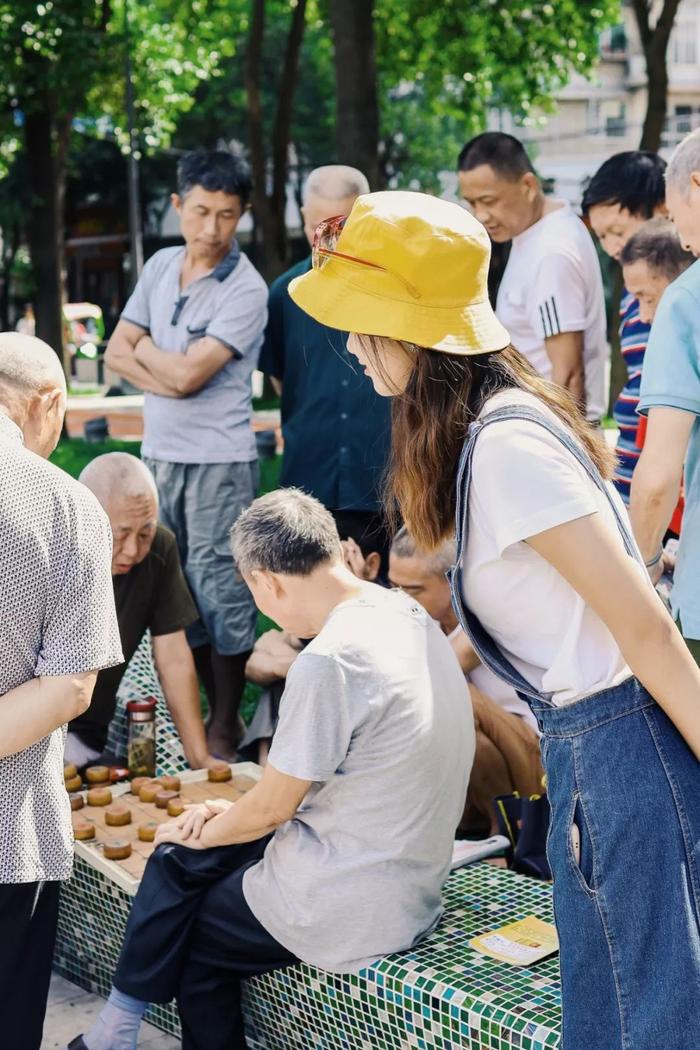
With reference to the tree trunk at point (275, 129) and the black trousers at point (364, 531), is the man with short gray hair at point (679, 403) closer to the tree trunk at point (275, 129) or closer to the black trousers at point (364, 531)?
the black trousers at point (364, 531)

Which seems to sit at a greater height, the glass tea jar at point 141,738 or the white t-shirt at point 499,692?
the white t-shirt at point 499,692

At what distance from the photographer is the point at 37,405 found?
2.72 m

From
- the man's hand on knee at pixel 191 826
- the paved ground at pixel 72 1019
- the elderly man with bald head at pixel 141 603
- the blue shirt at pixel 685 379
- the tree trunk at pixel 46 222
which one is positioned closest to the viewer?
the blue shirt at pixel 685 379

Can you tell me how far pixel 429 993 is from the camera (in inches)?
115

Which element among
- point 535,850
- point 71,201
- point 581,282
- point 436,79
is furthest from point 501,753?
point 71,201

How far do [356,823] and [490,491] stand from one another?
4.58ft

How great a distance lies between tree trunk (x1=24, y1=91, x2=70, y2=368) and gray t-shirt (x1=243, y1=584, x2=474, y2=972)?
15562 millimetres

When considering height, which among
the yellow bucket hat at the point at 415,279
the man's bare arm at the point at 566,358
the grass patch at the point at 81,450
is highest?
the yellow bucket hat at the point at 415,279

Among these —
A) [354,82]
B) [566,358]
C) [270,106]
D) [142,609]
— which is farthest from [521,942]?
[270,106]

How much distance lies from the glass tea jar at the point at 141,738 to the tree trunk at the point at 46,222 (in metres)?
14.1

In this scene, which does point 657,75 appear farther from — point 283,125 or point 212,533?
point 212,533

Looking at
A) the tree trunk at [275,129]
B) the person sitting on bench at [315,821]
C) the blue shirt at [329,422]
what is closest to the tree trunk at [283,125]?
the tree trunk at [275,129]

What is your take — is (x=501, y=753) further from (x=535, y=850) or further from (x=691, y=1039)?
(x=691, y=1039)

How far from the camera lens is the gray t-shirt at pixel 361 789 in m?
2.98
